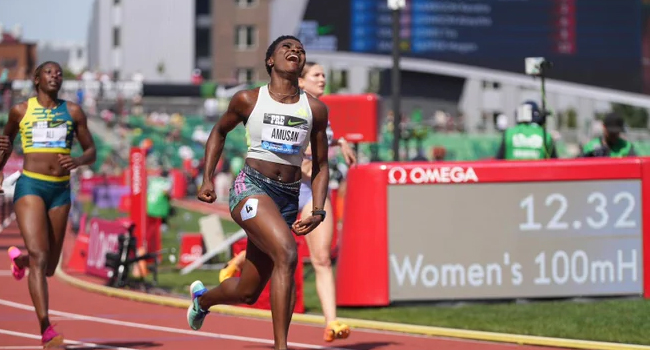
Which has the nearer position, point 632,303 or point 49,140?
point 49,140

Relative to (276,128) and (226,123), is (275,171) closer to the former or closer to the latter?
(276,128)

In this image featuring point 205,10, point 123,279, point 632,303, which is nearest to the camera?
point 632,303

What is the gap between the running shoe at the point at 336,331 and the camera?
836cm

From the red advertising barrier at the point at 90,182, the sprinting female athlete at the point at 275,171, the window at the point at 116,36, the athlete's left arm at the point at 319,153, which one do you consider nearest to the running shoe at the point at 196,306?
the sprinting female athlete at the point at 275,171

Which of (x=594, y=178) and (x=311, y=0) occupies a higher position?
(x=311, y=0)

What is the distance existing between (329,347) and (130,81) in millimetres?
56128

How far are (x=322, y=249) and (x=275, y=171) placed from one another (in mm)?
1820

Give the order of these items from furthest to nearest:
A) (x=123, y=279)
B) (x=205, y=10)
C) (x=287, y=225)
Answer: (x=205, y=10), (x=123, y=279), (x=287, y=225)

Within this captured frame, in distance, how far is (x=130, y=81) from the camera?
210 ft

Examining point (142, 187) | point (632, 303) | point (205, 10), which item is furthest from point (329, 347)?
point (205, 10)

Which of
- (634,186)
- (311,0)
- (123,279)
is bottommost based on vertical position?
(123,279)

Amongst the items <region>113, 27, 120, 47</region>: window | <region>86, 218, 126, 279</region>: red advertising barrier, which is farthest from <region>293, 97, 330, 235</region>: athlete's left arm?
<region>113, 27, 120, 47</region>: window

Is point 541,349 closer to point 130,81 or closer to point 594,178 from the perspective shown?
point 594,178

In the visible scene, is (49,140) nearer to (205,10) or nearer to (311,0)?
(311,0)
